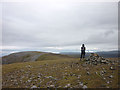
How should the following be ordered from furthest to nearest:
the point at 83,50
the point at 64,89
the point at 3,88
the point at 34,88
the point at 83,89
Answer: the point at 83,50 → the point at 3,88 → the point at 34,88 → the point at 64,89 → the point at 83,89

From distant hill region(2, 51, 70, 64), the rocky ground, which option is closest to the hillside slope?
the rocky ground

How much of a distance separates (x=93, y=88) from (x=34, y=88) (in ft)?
17.1

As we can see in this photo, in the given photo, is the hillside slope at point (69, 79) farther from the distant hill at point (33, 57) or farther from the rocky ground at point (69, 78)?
the distant hill at point (33, 57)

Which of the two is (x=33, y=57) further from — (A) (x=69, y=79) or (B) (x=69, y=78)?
(A) (x=69, y=79)

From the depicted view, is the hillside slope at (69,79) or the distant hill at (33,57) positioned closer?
the hillside slope at (69,79)

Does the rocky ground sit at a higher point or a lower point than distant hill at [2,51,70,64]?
higher

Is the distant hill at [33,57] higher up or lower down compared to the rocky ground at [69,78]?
lower down

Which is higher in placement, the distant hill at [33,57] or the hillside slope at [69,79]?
the hillside slope at [69,79]

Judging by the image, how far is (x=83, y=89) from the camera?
6750 mm

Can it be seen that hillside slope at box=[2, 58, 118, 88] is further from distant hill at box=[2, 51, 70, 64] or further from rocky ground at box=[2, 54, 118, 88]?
distant hill at box=[2, 51, 70, 64]

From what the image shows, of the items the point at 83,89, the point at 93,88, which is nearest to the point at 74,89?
the point at 83,89

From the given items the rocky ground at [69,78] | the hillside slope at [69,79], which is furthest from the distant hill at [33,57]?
the hillside slope at [69,79]

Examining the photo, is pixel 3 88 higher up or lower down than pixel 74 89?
lower down

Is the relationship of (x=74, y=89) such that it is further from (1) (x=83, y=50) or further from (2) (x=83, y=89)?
(1) (x=83, y=50)
